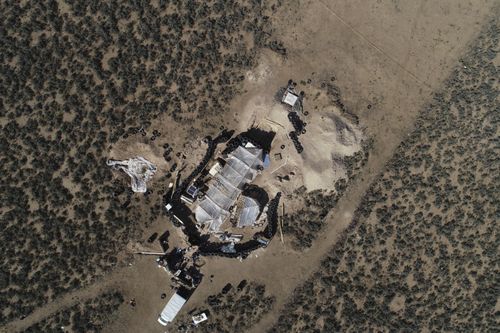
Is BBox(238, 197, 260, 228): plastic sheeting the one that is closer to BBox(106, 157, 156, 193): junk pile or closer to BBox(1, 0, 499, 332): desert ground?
BBox(1, 0, 499, 332): desert ground

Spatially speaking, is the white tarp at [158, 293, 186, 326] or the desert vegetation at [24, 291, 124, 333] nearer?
the desert vegetation at [24, 291, 124, 333]

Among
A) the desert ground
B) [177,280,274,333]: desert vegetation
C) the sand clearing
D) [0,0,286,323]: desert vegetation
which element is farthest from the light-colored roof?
[177,280,274,333]: desert vegetation

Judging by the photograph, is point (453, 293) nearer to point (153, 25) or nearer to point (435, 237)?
point (435, 237)

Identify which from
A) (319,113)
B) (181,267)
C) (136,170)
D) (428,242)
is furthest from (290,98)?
(428,242)

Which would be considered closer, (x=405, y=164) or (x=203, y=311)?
(x=203, y=311)

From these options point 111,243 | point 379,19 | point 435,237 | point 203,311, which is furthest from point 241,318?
point 379,19

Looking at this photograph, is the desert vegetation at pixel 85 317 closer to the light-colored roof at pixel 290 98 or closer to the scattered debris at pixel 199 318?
the scattered debris at pixel 199 318
